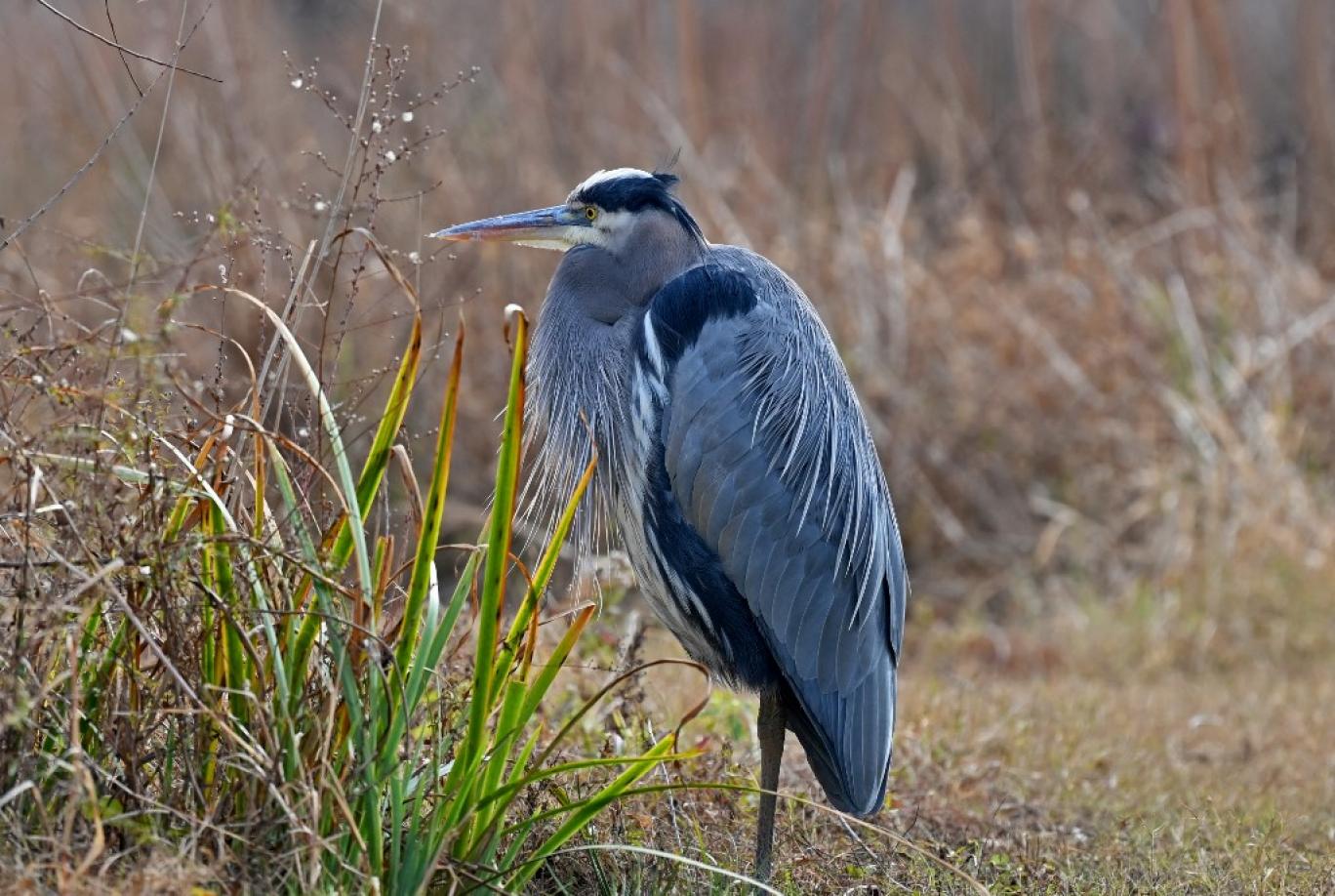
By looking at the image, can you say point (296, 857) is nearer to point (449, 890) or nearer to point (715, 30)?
point (449, 890)

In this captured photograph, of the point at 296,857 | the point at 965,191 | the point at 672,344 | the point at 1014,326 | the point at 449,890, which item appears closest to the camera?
the point at 296,857

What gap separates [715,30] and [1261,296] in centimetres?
366

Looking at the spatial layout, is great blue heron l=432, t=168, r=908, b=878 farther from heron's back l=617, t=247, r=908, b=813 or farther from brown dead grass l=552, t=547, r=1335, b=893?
brown dead grass l=552, t=547, r=1335, b=893

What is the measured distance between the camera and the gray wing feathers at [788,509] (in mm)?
3801

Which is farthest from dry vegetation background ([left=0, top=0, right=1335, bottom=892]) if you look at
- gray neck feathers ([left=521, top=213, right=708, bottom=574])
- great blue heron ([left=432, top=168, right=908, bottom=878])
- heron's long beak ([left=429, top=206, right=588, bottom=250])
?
heron's long beak ([left=429, top=206, right=588, bottom=250])

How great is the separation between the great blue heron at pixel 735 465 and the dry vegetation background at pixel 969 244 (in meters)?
1.17

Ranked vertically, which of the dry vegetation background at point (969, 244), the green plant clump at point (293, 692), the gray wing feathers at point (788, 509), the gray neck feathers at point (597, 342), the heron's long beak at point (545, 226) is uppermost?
the dry vegetation background at point (969, 244)

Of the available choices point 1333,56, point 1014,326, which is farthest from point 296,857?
point 1333,56

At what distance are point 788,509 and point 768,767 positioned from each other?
583 millimetres

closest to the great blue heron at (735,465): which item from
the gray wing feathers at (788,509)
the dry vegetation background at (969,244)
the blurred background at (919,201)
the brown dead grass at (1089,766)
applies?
the gray wing feathers at (788,509)

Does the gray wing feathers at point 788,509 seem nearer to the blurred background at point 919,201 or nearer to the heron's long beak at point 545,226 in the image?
the heron's long beak at point 545,226

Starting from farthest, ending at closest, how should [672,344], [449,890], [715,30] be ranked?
[715,30] → [672,344] → [449,890]

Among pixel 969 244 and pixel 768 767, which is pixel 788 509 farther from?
pixel 969 244

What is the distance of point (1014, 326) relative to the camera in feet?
27.9
